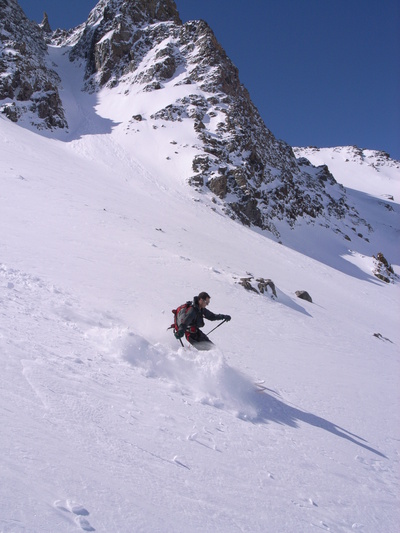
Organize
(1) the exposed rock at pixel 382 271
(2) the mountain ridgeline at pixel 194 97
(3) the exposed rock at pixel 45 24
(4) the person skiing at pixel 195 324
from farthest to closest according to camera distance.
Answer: (3) the exposed rock at pixel 45 24, (2) the mountain ridgeline at pixel 194 97, (1) the exposed rock at pixel 382 271, (4) the person skiing at pixel 195 324

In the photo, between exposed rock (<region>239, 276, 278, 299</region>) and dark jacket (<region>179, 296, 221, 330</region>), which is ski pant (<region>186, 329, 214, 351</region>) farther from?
exposed rock (<region>239, 276, 278, 299</region>)

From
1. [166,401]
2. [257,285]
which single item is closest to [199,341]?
[166,401]

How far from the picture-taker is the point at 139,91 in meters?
51.3

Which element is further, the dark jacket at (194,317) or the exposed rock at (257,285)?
the exposed rock at (257,285)

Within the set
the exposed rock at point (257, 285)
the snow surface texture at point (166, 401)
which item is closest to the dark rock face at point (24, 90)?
the snow surface texture at point (166, 401)

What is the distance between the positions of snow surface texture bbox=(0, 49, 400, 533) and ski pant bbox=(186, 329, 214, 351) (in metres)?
0.38

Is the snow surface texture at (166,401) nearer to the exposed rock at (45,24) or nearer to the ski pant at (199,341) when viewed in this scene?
the ski pant at (199,341)

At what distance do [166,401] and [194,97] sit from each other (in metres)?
50.1

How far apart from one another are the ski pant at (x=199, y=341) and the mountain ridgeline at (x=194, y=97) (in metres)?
28.4

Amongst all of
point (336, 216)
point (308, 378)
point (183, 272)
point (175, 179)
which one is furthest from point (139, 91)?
point (308, 378)

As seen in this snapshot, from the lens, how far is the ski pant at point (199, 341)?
5719mm

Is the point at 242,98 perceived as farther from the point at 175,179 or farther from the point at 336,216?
the point at 175,179

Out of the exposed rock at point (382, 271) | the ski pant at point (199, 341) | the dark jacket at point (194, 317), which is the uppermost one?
the exposed rock at point (382, 271)

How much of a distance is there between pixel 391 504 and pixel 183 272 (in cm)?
904
